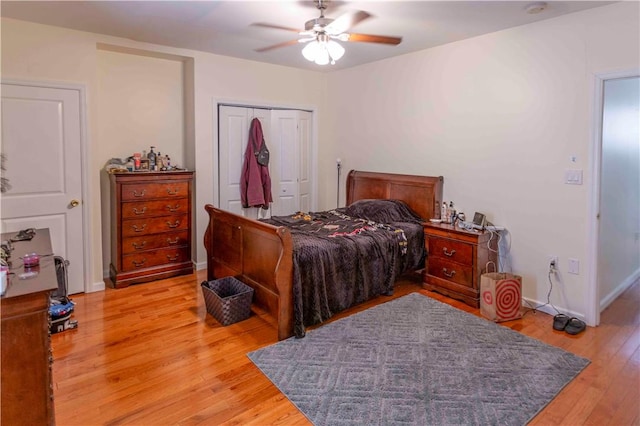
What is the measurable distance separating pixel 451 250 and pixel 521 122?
4.41 ft

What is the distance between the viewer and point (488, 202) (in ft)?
13.5

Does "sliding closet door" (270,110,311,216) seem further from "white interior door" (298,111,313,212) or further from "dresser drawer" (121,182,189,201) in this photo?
"dresser drawer" (121,182,189,201)

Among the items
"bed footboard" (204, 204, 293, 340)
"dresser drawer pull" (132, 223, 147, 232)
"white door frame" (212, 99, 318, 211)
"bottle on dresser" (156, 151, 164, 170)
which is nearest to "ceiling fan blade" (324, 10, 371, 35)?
"bed footboard" (204, 204, 293, 340)

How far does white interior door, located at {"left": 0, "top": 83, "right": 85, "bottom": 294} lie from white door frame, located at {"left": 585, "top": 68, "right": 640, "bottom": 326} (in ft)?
15.0

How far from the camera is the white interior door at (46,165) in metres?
3.69

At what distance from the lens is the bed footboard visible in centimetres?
310

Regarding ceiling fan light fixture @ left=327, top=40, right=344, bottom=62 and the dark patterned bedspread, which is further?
the dark patterned bedspread

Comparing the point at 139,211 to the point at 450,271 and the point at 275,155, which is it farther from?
the point at 450,271

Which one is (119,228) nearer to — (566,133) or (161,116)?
(161,116)

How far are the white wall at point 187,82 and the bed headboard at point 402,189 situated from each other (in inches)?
40.2

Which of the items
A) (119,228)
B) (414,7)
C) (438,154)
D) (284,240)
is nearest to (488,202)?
(438,154)

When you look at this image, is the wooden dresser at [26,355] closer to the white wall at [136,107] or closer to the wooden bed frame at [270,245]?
the wooden bed frame at [270,245]

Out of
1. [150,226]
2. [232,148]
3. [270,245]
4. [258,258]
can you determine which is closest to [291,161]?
[232,148]

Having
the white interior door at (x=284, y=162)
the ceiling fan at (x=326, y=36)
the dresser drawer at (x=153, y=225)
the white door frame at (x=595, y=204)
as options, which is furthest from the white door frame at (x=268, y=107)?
the white door frame at (x=595, y=204)
